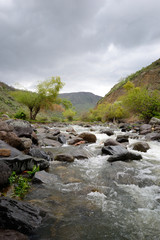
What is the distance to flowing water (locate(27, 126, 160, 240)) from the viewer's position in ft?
6.88

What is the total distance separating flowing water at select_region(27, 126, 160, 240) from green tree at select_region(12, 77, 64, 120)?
2755 centimetres

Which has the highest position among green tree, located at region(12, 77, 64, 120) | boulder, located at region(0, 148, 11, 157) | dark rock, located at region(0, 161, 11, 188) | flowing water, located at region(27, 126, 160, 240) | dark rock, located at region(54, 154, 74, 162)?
green tree, located at region(12, 77, 64, 120)

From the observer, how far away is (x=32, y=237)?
76.0 inches

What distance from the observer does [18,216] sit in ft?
6.64

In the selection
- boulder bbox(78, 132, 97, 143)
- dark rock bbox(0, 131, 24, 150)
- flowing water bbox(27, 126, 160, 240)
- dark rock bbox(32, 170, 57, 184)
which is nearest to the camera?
flowing water bbox(27, 126, 160, 240)

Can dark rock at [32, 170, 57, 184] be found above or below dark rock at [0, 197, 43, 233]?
below

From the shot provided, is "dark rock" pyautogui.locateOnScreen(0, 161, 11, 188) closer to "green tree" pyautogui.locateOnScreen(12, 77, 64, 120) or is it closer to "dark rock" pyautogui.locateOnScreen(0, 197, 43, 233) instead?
"dark rock" pyautogui.locateOnScreen(0, 197, 43, 233)

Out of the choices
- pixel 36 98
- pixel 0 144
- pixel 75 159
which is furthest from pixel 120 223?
pixel 36 98

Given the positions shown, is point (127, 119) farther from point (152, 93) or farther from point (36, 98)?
point (36, 98)

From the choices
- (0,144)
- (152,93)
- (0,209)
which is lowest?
(0,209)

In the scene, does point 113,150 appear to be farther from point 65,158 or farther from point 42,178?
point 42,178

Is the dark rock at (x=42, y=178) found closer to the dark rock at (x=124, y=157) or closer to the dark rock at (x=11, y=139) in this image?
the dark rock at (x=11, y=139)

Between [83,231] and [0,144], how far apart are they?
148 inches

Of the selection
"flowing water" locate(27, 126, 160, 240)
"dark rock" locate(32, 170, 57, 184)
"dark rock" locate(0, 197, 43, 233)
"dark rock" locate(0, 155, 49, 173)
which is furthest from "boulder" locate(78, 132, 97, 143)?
"dark rock" locate(0, 197, 43, 233)
